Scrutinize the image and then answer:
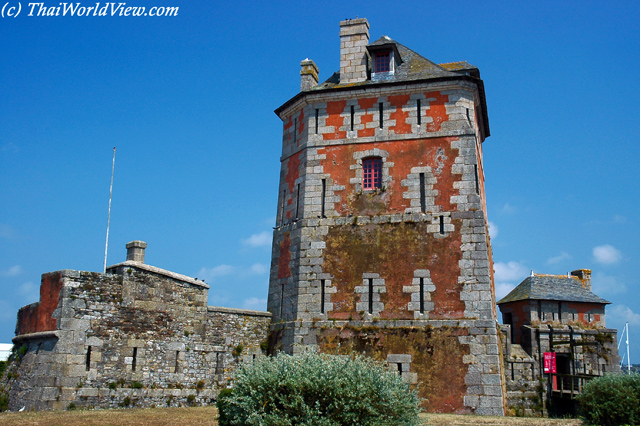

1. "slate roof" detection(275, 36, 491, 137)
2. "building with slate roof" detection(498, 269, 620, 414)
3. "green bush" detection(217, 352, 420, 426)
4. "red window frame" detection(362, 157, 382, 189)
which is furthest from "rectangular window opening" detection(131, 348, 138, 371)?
"building with slate roof" detection(498, 269, 620, 414)

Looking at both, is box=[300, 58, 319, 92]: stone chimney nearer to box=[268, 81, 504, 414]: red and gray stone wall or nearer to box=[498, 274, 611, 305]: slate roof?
box=[268, 81, 504, 414]: red and gray stone wall

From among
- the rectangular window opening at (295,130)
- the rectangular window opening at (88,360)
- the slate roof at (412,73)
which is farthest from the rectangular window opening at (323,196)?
the rectangular window opening at (88,360)

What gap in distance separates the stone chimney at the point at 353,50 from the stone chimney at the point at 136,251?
9160 mm

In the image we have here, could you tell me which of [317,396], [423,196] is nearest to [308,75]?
[423,196]

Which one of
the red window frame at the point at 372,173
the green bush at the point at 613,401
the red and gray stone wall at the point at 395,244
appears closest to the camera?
the green bush at the point at 613,401

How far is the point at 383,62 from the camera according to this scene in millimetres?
22688

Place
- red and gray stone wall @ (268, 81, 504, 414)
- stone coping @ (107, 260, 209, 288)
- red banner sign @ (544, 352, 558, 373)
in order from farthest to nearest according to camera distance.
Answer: red banner sign @ (544, 352, 558, 373) → red and gray stone wall @ (268, 81, 504, 414) → stone coping @ (107, 260, 209, 288)

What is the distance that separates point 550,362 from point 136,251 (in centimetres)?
1863

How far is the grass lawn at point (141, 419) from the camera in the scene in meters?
14.4

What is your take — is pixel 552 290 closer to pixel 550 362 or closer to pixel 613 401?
pixel 550 362

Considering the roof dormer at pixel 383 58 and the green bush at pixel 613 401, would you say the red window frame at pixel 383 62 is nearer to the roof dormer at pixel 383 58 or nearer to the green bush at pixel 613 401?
the roof dormer at pixel 383 58

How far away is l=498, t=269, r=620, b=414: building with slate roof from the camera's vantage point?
84.4ft

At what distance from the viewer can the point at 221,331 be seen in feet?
67.6

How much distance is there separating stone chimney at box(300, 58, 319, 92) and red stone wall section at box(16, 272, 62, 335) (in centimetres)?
1094
